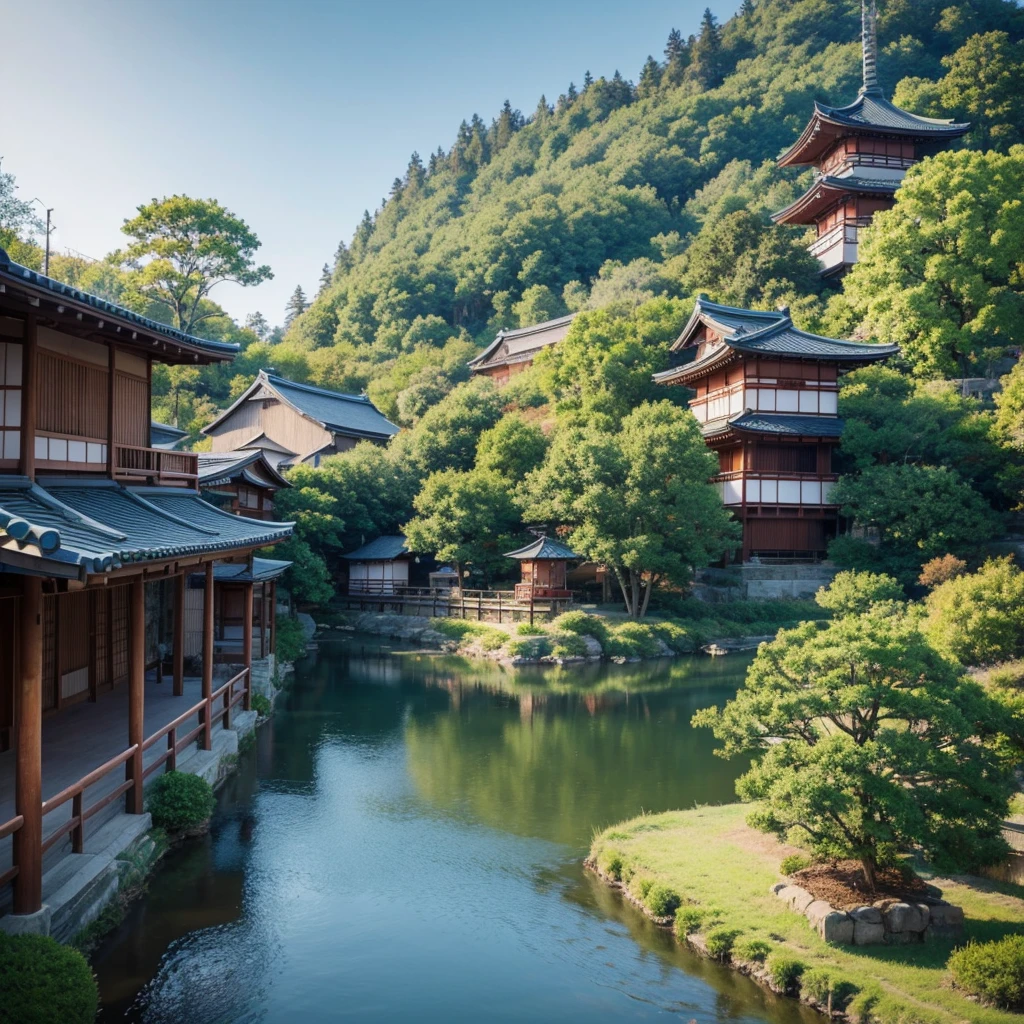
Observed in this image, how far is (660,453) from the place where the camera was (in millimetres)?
33844

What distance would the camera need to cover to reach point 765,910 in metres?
10.2

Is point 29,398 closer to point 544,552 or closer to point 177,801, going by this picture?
point 177,801

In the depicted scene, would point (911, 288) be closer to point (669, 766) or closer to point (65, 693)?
point (669, 766)

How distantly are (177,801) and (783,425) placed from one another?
3076cm

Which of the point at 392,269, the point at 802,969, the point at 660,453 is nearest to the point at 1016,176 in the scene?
the point at 660,453

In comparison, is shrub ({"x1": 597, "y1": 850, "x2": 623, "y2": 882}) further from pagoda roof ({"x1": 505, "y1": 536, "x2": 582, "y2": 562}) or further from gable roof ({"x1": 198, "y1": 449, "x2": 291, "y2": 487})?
pagoda roof ({"x1": 505, "y1": 536, "x2": 582, "y2": 562})

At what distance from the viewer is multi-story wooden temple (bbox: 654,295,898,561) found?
3734 cm

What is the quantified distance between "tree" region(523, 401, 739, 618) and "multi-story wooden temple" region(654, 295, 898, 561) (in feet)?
10.0

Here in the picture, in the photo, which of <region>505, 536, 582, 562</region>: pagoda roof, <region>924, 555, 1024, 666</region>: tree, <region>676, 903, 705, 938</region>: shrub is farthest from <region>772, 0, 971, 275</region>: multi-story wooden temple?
<region>676, 903, 705, 938</region>: shrub

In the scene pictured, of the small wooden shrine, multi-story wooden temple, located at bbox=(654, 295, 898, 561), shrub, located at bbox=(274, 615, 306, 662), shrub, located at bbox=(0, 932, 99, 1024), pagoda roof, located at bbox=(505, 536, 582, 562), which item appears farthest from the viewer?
multi-story wooden temple, located at bbox=(654, 295, 898, 561)

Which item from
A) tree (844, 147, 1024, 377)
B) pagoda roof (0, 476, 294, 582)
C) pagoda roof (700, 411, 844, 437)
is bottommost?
pagoda roof (0, 476, 294, 582)

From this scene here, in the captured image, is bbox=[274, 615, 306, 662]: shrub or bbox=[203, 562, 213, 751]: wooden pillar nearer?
bbox=[203, 562, 213, 751]: wooden pillar

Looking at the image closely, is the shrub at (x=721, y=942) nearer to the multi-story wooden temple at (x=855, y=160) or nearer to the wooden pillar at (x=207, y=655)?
the wooden pillar at (x=207, y=655)

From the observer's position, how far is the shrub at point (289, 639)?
28250 millimetres
